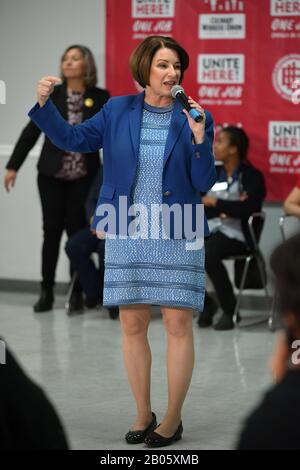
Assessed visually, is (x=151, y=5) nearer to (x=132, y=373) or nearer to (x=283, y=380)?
(x=132, y=373)

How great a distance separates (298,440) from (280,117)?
557cm

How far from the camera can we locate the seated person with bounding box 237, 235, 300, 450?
1707 mm

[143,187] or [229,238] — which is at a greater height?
[143,187]

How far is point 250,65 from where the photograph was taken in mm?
7246

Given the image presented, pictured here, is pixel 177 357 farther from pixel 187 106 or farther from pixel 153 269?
pixel 187 106

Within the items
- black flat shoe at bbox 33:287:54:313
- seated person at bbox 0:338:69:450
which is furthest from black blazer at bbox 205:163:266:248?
seated person at bbox 0:338:69:450

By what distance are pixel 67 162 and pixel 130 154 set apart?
3017 mm

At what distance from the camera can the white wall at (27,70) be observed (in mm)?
7750

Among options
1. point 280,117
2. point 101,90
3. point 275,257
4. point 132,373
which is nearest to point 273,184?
point 280,117

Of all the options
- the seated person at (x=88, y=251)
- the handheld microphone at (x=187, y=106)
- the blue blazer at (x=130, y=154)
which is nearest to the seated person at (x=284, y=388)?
the handheld microphone at (x=187, y=106)

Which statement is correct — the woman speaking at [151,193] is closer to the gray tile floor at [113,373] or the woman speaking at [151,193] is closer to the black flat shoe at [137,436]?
the black flat shoe at [137,436]

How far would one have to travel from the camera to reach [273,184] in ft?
23.7

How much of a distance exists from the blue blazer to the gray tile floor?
90 centimetres
